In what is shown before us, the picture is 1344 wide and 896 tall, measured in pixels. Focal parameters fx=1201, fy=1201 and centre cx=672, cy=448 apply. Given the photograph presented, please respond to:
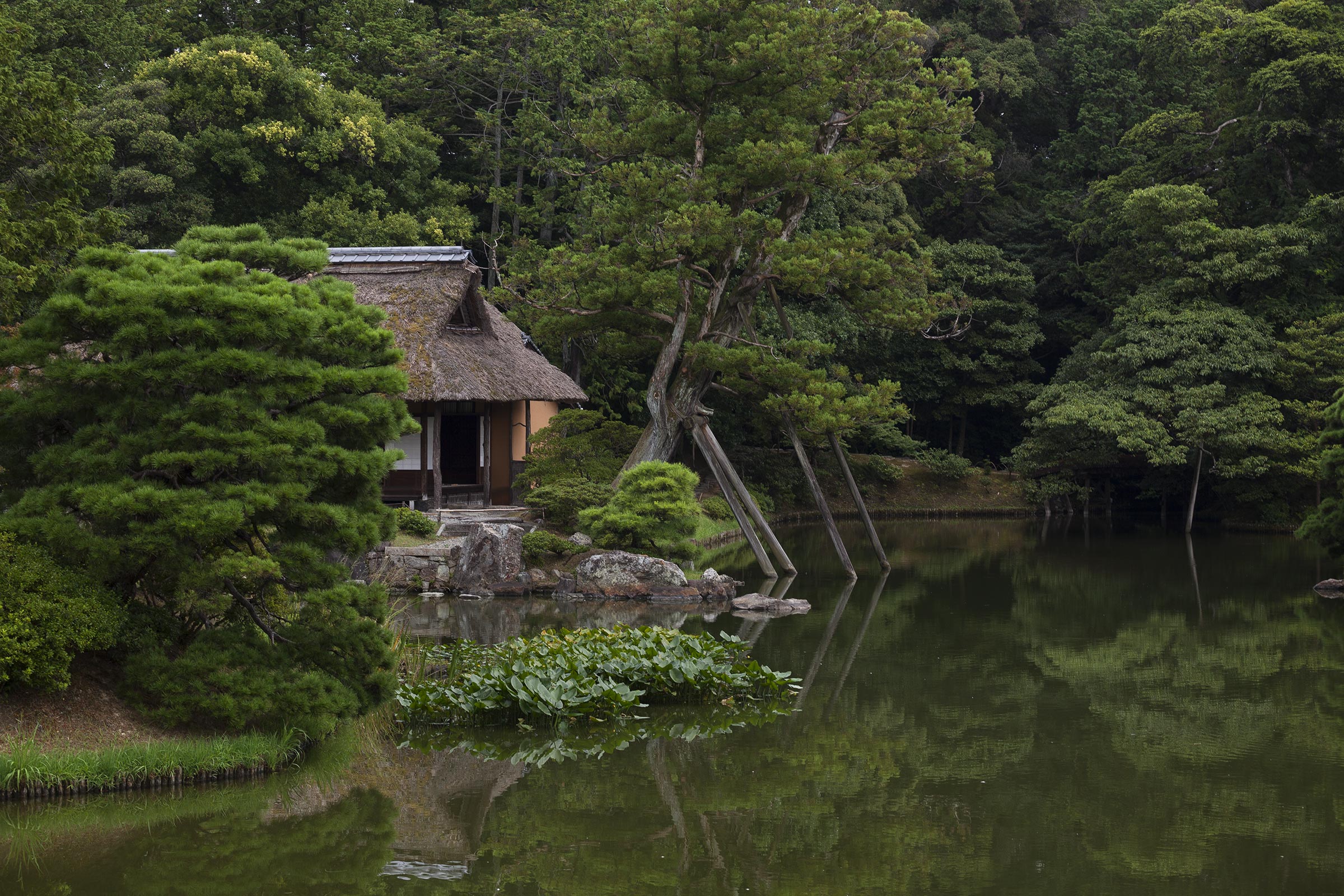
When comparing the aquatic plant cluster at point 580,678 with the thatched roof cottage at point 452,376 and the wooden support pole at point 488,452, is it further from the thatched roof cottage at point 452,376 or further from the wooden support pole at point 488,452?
the wooden support pole at point 488,452

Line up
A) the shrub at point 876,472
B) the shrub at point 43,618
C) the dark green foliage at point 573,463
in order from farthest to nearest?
the shrub at point 876,472 → the dark green foliage at point 573,463 → the shrub at point 43,618

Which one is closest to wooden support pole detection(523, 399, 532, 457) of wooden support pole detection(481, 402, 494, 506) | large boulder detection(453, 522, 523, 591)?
wooden support pole detection(481, 402, 494, 506)

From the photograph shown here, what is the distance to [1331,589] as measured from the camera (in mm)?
17156

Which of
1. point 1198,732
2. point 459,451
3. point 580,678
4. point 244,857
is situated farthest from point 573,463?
point 244,857

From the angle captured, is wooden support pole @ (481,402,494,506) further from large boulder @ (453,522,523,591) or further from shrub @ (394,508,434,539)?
large boulder @ (453,522,523,591)

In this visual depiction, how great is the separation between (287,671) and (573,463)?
12.1 meters

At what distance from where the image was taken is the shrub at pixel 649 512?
56.3 feet

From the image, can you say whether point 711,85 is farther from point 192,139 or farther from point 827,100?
point 192,139

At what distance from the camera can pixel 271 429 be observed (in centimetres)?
799

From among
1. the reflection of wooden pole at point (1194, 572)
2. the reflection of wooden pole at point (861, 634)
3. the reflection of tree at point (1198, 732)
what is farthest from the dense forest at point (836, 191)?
the reflection of tree at point (1198, 732)

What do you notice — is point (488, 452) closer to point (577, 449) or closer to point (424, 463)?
point (424, 463)

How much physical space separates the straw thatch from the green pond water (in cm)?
664

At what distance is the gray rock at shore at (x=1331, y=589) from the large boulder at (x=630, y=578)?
29.3 feet

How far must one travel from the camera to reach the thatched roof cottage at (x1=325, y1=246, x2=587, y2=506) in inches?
768
